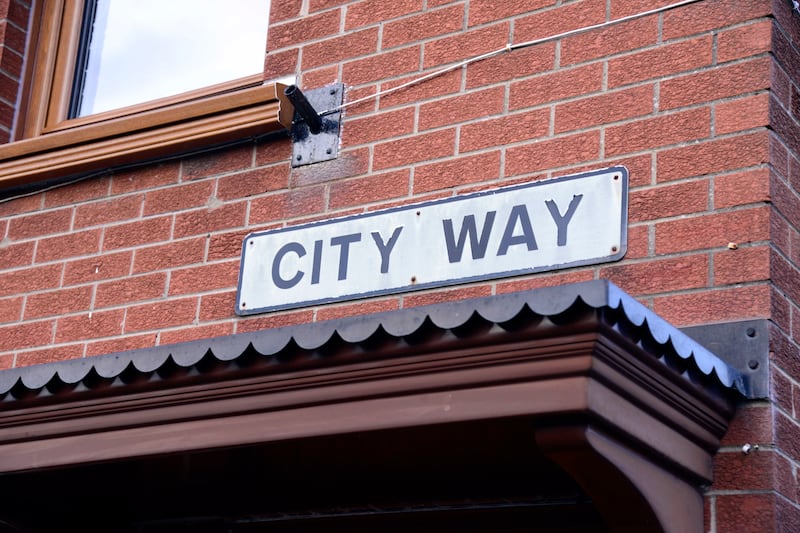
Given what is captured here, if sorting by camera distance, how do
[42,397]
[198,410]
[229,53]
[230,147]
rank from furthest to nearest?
[229,53], [230,147], [42,397], [198,410]

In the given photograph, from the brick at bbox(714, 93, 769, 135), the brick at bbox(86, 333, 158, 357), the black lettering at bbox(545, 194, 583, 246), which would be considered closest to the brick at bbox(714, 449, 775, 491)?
the black lettering at bbox(545, 194, 583, 246)

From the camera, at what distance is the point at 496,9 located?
421 cm

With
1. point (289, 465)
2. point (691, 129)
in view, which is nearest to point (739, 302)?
point (691, 129)

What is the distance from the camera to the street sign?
3705 mm

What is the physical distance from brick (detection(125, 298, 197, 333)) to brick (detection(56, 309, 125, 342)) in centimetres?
5

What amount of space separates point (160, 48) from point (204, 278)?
4.38 ft

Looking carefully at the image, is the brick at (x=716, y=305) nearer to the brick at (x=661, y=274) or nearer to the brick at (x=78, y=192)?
the brick at (x=661, y=274)

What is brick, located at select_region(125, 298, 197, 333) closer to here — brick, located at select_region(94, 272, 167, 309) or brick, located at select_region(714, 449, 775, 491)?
brick, located at select_region(94, 272, 167, 309)

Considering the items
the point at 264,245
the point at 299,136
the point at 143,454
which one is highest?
the point at 299,136

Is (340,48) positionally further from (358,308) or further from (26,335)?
(26,335)

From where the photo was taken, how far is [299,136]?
14.5 ft

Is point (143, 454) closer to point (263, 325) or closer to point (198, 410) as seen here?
point (198, 410)

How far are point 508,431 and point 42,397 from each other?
1277 millimetres

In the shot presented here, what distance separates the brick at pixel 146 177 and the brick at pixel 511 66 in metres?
1.12
